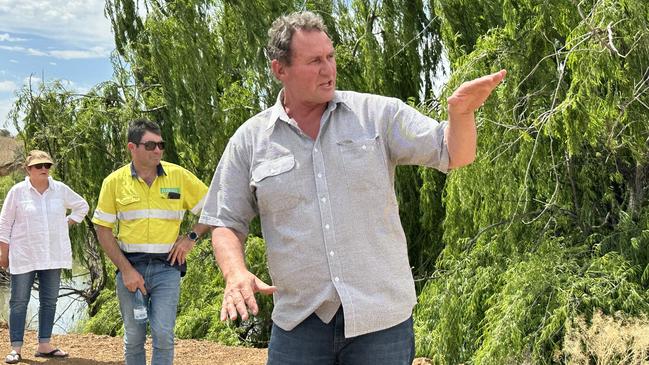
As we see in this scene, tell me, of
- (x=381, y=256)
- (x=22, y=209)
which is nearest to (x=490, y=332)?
(x=22, y=209)

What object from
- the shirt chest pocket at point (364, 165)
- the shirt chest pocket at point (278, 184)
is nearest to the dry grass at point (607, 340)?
the shirt chest pocket at point (364, 165)

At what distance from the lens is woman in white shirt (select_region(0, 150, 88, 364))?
7348 mm

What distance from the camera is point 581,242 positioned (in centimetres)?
736

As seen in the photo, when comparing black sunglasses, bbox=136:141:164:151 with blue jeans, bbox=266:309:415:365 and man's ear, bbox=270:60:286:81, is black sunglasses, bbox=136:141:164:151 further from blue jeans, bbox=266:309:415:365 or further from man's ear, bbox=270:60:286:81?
blue jeans, bbox=266:309:415:365

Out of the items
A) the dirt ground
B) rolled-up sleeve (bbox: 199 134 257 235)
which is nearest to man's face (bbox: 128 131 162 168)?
rolled-up sleeve (bbox: 199 134 257 235)

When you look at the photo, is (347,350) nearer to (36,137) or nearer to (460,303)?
(460,303)

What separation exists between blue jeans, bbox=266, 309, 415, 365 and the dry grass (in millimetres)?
3308

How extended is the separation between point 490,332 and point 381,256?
Answer: 4.22 meters

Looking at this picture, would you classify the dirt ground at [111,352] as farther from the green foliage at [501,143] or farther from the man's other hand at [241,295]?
the man's other hand at [241,295]

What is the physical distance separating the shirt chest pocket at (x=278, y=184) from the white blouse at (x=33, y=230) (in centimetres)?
503

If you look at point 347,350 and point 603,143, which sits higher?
point 603,143

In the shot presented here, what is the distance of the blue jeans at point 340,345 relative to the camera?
8.65 feet

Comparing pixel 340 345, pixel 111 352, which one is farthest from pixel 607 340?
pixel 111 352

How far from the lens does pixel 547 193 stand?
24.2 ft
